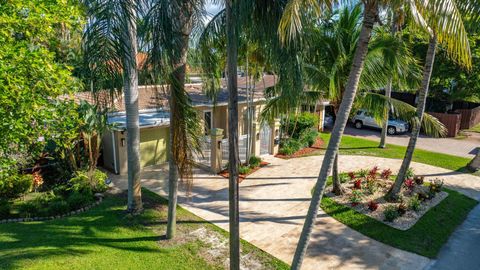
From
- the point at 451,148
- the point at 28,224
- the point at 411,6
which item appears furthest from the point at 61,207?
the point at 451,148

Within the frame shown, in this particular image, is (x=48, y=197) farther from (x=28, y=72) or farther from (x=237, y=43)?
(x=237, y=43)

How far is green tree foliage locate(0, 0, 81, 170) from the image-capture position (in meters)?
6.62

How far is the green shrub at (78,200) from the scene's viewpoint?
36.6ft

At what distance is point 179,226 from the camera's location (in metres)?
10.2

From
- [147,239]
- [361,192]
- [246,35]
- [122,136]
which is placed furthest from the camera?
[122,136]

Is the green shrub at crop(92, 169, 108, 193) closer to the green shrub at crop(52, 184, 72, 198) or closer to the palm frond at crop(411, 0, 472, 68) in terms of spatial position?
the green shrub at crop(52, 184, 72, 198)

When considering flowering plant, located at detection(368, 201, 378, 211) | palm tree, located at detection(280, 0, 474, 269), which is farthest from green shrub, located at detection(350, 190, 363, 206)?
palm tree, located at detection(280, 0, 474, 269)

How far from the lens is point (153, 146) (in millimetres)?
16016

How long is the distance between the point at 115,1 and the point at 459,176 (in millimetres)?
16404

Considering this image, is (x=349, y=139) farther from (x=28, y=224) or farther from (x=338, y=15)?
(x=28, y=224)

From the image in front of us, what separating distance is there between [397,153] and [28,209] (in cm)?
→ 1816

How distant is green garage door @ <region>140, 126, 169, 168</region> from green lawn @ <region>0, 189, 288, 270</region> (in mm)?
4988

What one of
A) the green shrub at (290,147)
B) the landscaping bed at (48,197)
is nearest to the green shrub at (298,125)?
the green shrub at (290,147)

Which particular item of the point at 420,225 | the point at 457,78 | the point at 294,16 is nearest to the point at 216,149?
the point at 420,225
